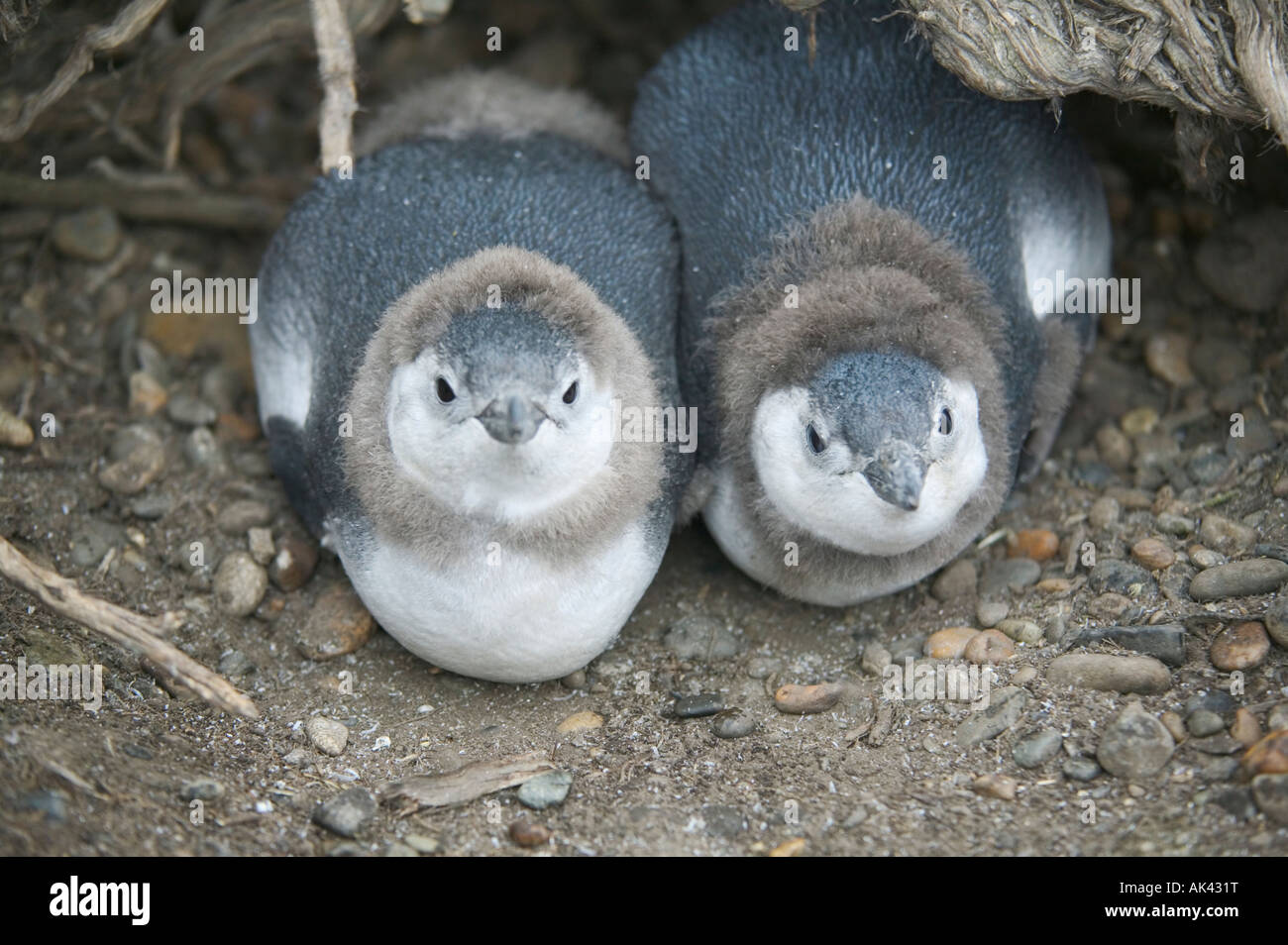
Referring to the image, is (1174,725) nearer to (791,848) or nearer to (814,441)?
(791,848)

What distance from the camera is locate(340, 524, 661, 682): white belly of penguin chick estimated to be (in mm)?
4492

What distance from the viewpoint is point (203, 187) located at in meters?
6.80

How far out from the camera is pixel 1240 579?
4715mm

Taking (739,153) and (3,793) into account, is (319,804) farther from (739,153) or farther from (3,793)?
(739,153)

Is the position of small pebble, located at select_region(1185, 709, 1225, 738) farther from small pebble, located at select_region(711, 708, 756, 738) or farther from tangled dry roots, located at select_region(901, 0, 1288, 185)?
tangled dry roots, located at select_region(901, 0, 1288, 185)

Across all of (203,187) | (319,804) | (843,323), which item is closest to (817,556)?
(843,323)

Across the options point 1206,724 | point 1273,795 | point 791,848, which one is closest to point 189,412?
point 791,848

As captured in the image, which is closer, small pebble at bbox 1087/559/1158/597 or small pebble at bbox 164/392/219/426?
small pebble at bbox 1087/559/1158/597

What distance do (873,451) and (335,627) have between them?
2.25 metres

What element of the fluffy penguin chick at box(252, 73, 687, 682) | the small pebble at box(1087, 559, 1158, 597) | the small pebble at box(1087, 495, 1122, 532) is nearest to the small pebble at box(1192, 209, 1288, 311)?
the small pebble at box(1087, 495, 1122, 532)

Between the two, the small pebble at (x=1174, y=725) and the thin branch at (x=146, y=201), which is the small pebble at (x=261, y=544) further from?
the small pebble at (x=1174, y=725)

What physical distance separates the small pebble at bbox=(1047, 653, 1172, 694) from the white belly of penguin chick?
4.99ft

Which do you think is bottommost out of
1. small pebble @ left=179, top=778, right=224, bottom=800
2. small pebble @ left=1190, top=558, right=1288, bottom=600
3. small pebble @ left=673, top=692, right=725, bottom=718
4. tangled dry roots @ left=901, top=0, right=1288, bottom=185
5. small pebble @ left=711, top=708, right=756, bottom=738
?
small pebble @ left=179, top=778, right=224, bottom=800

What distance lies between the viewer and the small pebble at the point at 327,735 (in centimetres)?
458
